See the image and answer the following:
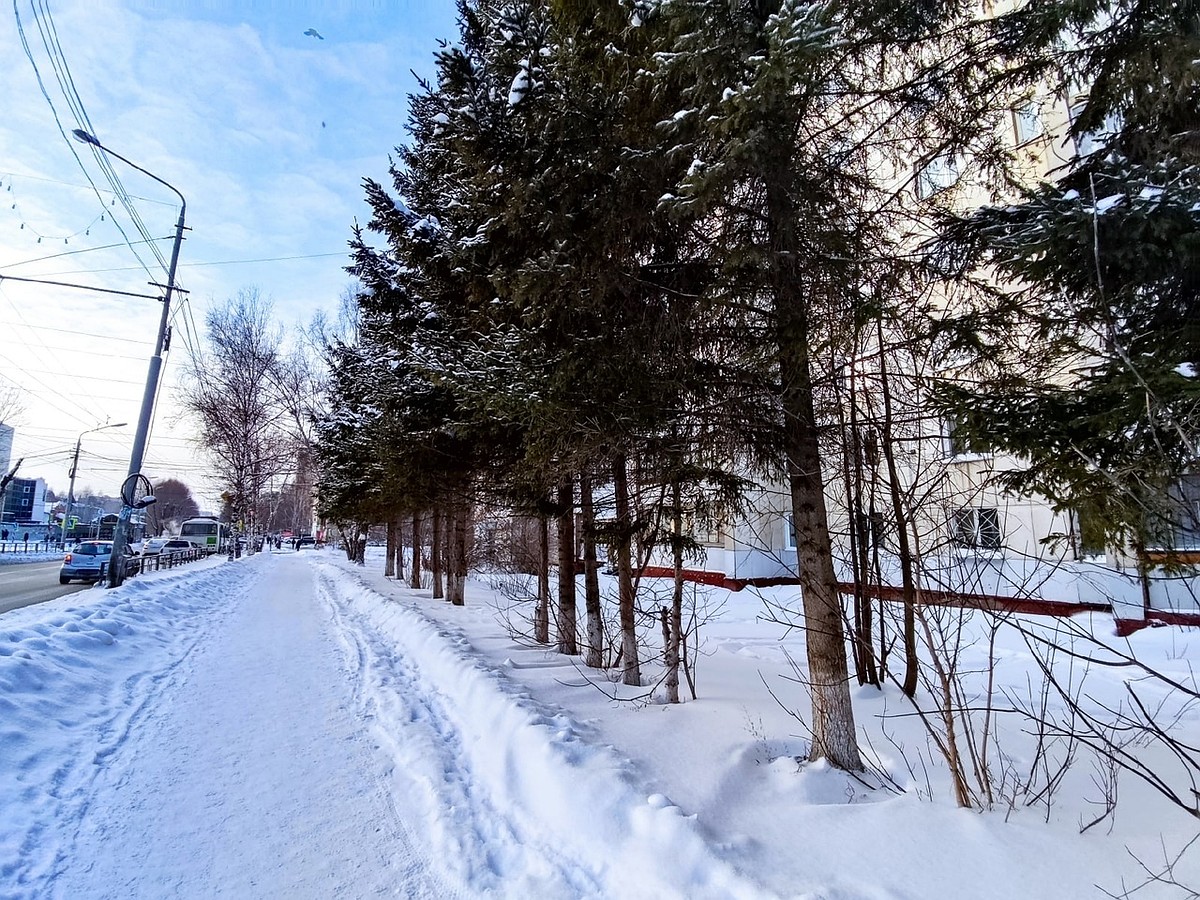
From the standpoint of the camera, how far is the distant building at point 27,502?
7282 cm

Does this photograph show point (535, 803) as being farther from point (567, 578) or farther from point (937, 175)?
point (937, 175)

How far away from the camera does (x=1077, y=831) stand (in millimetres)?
3055

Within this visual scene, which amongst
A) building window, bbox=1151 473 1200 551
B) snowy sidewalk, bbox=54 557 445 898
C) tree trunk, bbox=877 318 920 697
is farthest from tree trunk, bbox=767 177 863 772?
snowy sidewalk, bbox=54 557 445 898

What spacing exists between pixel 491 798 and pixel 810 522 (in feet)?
9.01

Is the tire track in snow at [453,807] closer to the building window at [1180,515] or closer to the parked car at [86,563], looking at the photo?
the building window at [1180,515]

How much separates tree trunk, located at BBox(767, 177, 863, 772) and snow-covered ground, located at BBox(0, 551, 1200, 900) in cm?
27

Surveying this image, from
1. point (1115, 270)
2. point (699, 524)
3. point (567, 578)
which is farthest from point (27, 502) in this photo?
point (1115, 270)

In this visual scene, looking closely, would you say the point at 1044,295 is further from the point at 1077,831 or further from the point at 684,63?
the point at 1077,831

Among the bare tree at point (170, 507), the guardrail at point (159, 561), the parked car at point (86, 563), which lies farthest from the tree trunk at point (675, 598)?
the bare tree at point (170, 507)

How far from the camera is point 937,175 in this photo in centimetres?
482

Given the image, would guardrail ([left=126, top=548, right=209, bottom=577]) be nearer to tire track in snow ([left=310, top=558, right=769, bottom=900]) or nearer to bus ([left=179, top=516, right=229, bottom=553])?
bus ([left=179, top=516, right=229, bottom=553])

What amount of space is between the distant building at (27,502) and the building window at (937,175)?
9441 cm

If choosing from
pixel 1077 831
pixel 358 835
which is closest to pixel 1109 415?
pixel 1077 831

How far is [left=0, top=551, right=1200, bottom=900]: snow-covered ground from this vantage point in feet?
9.36
